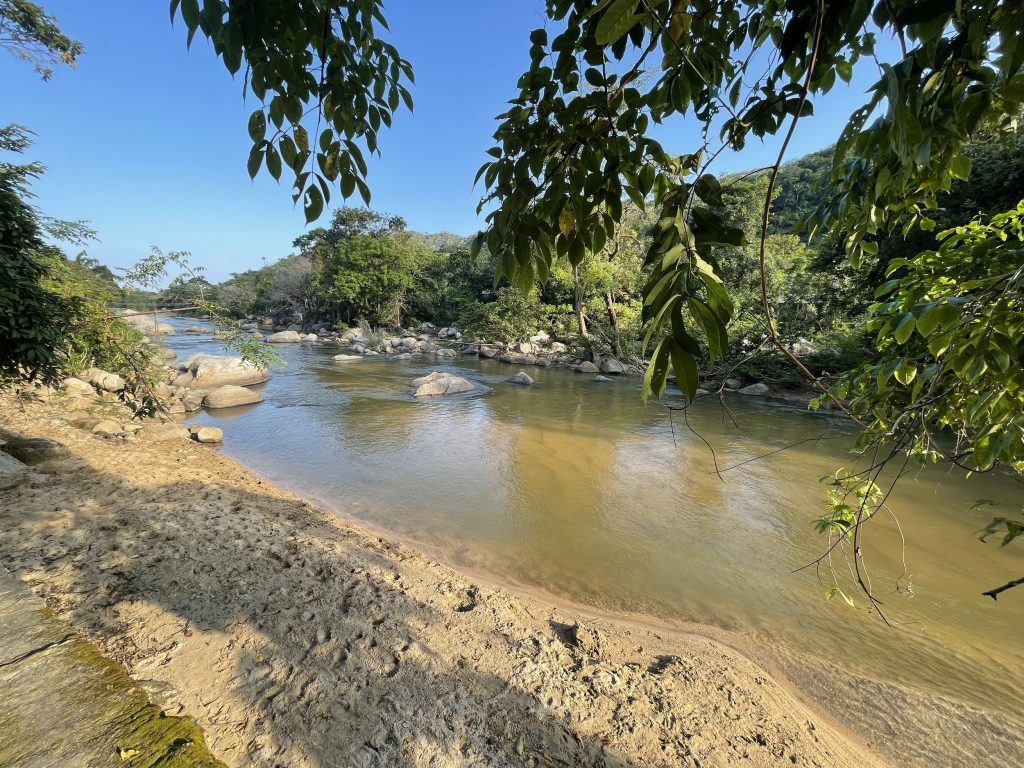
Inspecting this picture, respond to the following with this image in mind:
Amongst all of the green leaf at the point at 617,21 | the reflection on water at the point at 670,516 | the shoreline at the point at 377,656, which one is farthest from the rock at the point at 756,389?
the green leaf at the point at 617,21

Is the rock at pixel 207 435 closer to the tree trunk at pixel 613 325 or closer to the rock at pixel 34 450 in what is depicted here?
the rock at pixel 34 450

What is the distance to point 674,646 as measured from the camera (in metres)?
3.30

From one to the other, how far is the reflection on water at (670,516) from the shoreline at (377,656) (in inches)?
27.8

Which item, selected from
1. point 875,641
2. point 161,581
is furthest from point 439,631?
point 875,641

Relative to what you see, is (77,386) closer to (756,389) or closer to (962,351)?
(962,351)

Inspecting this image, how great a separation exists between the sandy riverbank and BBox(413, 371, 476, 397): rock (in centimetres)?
930

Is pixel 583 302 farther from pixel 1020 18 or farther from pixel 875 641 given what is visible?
pixel 1020 18

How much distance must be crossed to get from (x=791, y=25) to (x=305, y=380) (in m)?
16.3

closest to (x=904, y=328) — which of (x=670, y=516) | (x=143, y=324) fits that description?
(x=670, y=516)

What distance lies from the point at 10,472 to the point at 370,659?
4844 millimetres

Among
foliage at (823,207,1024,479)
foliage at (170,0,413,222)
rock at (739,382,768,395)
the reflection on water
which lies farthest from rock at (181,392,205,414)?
rock at (739,382,768,395)

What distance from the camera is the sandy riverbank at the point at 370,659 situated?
2146 mm

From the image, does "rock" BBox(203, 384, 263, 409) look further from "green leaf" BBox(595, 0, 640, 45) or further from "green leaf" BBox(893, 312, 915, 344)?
"green leaf" BBox(893, 312, 915, 344)

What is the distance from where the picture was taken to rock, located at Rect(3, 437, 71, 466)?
17.8 feet
